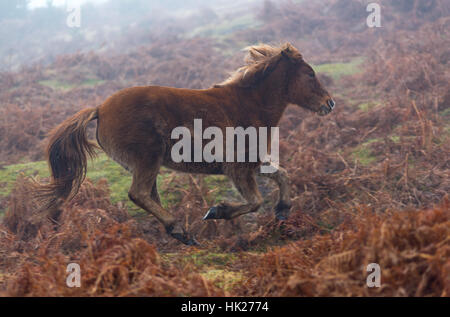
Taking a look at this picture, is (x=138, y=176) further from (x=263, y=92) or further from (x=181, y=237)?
(x=263, y=92)

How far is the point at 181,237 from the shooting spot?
15.9ft

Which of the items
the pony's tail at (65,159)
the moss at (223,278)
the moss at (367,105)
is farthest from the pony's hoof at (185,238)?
the moss at (367,105)

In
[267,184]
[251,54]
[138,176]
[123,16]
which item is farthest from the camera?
[123,16]

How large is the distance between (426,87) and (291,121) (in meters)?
3.23

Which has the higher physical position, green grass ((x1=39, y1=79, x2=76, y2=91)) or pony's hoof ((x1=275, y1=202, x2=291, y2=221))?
green grass ((x1=39, y1=79, x2=76, y2=91))

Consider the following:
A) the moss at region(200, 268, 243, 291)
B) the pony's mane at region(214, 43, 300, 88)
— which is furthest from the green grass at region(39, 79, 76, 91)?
the moss at region(200, 268, 243, 291)

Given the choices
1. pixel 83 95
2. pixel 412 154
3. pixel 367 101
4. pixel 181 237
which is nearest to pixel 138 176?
pixel 181 237

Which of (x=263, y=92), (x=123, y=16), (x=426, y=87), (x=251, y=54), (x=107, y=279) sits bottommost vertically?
(x=107, y=279)

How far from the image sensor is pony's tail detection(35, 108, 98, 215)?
4.96 meters

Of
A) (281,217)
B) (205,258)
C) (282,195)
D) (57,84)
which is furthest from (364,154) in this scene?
(57,84)

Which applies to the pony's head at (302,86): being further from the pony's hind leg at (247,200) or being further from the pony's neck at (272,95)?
the pony's hind leg at (247,200)

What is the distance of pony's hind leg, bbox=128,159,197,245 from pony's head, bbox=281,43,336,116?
2.20 m

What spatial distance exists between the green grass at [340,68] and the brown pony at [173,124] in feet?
24.9

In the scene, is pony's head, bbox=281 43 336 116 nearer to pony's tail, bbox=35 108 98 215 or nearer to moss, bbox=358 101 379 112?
pony's tail, bbox=35 108 98 215
